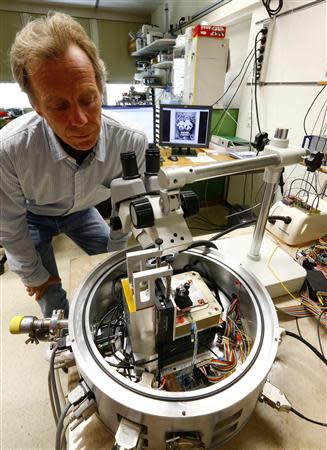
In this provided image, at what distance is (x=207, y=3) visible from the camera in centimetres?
292

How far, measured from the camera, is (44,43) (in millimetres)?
679

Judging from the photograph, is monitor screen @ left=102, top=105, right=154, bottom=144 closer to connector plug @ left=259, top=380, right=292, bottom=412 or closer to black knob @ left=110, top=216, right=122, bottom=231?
black knob @ left=110, top=216, right=122, bottom=231

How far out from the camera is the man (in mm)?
704

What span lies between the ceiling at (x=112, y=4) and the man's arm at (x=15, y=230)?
4531 millimetres

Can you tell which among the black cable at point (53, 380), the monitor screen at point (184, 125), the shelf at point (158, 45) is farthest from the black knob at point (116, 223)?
the shelf at point (158, 45)

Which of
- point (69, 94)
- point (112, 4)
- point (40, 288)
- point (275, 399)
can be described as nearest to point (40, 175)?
point (69, 94)

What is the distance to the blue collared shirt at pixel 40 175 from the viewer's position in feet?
2.95

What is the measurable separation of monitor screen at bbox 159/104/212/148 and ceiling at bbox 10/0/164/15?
3.09 m

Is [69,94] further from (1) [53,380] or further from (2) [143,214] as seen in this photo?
(1) [53,380]

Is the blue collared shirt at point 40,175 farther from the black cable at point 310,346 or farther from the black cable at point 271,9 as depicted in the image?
the black cable at point 271,9

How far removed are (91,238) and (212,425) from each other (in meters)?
1.07

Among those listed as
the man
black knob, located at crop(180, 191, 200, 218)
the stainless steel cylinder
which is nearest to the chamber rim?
the stainless steel cylinder

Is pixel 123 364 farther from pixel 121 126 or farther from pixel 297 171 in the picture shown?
pixel 297 171

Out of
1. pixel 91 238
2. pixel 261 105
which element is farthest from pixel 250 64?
pixel 91 238
